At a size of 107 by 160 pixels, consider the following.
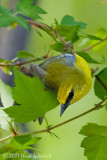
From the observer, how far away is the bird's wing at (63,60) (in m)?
0.99

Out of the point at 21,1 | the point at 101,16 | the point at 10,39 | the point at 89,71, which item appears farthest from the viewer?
the point at 101,16

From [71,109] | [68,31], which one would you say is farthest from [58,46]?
[71,109]

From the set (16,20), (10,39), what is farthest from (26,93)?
(10,39)

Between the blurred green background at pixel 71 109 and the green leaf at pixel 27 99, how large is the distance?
881 mm

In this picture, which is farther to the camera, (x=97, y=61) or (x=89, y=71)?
(x=89, y=71)

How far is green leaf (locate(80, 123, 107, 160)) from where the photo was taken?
658 millimetres

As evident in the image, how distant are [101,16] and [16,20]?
1.60 meters

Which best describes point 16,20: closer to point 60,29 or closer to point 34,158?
point 60,29

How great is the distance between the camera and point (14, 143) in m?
0.63

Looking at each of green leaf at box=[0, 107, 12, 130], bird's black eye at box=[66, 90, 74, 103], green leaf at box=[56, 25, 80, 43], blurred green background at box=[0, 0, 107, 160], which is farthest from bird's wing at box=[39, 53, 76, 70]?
blurred green background at box=[0, 0, 107, 160]

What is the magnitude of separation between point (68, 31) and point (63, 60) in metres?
0.28

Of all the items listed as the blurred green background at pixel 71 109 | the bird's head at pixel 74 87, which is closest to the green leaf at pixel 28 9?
the bird's head at pixel 74 87

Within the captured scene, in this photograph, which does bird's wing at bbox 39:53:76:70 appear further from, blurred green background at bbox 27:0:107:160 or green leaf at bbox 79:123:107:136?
blurred green background at bbox 27:0:107:160

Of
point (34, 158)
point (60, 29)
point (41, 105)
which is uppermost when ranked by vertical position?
point (60, 29)
